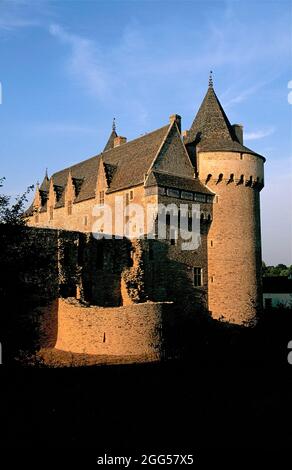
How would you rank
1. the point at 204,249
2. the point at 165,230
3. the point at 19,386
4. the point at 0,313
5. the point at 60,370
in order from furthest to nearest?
the point at 204,249
the point at 165,230
the point at 60,370
the point at 19,386
the point at 0,313

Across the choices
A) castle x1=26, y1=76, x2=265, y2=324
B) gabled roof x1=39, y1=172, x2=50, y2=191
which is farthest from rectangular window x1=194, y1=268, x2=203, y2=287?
gabled roof x1=39, y1=172, x2=50, y2=191

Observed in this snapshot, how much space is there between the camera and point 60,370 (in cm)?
2006

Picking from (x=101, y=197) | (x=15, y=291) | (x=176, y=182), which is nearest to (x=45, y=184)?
(x=101, y=197)

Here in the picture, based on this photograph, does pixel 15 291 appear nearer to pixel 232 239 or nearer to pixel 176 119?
pixel 232 239

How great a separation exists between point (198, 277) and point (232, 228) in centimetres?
415

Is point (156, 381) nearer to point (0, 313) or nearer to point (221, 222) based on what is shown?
point (0, 313)

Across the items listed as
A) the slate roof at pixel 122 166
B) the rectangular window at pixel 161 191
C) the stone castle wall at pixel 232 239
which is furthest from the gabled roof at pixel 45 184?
the rectangular window at pixel 161 191

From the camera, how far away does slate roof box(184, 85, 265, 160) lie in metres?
35.4

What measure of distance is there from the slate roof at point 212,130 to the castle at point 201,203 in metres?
0.07

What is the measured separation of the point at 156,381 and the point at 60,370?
4.65 meters

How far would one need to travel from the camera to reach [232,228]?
3462 centimetres

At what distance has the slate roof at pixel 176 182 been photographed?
32156 millimetres
